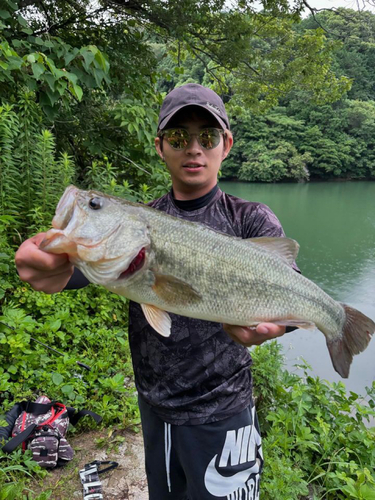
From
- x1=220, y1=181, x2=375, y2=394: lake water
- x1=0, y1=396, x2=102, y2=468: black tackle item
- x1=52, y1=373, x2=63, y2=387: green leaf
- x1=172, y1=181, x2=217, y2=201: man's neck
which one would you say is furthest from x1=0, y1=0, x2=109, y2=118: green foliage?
x1=220, y1=181, x2=375, y2=394: lake water

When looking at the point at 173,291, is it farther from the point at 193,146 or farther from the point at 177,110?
the point at 177,110

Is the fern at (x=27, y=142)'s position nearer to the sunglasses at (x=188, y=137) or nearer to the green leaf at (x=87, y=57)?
the green leaf at (x=87, y=57)

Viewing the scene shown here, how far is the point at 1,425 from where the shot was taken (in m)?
2.66

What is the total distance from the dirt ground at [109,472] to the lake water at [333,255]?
5.64 ft

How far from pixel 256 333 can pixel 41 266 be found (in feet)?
3.09

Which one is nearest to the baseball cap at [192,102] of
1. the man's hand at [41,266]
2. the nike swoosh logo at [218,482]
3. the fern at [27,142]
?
the man's hand at [41,266]

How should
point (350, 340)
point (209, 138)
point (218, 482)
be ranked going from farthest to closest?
point (209, 138), point (350, 340), point (218, 482)

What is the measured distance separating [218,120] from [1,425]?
255 cm

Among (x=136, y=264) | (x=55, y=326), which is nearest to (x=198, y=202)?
(x=136, y=264)

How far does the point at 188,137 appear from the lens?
6.43ft

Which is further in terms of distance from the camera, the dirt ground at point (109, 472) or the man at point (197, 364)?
the dirt ground at point (109, 472)

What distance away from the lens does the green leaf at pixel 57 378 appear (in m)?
3.21

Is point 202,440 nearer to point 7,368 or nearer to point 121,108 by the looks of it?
point 7,368

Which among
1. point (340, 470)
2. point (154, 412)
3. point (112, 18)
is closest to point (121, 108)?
point (112, 18)
